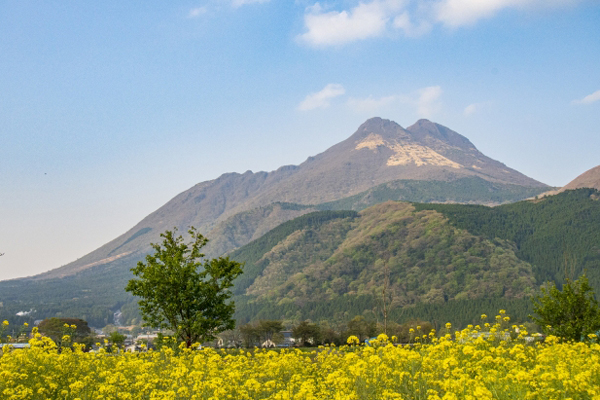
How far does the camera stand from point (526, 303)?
594 feet

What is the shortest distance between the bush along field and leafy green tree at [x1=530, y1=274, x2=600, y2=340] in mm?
15127

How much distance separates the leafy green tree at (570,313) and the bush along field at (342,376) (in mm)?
15127

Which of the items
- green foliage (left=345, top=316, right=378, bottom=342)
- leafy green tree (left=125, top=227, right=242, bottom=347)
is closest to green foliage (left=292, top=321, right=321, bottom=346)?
green foliage (left=345, top=316, right=378, bottom=342)

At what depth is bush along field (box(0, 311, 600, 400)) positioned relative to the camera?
1117 centimetres

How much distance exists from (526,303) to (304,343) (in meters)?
124

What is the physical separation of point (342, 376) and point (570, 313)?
79.4ft

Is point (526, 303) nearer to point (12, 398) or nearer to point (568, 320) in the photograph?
point (568, 320)

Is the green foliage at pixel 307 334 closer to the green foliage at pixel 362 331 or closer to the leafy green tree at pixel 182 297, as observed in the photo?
the green foliage at pixel 362 331

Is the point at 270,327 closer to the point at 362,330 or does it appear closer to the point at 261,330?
the point at 261,330

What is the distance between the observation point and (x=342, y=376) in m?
13.1

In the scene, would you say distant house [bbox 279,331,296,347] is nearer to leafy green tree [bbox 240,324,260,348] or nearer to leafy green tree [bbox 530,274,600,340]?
leafy green tree [bbox 240,324,260,348]

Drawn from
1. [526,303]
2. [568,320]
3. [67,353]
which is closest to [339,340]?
[568,320]

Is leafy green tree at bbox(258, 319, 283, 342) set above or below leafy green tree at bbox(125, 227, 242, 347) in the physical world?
below

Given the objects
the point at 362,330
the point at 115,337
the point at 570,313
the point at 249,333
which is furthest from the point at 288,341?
the point at 570,313
